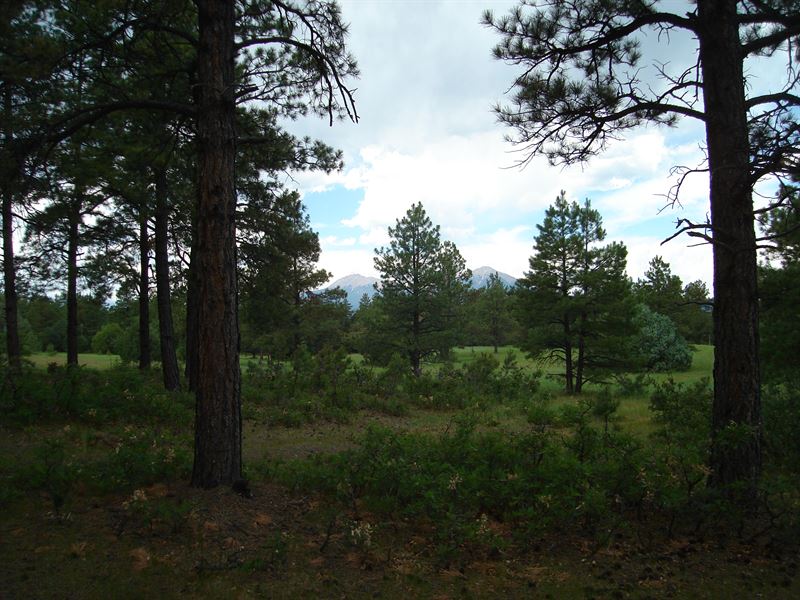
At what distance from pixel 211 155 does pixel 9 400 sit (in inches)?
243

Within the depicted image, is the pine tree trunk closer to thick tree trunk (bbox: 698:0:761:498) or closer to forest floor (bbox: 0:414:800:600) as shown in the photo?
thick tree trunk (bbox: 698:0:761:498)

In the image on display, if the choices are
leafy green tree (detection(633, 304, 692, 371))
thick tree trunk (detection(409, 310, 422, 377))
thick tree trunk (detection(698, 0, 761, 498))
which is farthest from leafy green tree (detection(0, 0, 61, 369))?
leafy green tree (detection(633, 304, 692, 371))

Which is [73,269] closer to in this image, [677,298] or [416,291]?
[416,291]

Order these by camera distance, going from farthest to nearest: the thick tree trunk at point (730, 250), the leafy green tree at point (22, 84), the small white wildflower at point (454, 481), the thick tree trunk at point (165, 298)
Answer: the thick tree trunk at point (165, 298)
the thick tree trunk at point (730, 250)
the leafy green tree at point (22, 84)
the small white wildflower at point (454, 481)

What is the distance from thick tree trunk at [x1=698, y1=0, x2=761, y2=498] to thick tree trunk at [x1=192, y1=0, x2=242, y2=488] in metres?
4.62

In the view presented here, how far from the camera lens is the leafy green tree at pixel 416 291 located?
97.4 ft

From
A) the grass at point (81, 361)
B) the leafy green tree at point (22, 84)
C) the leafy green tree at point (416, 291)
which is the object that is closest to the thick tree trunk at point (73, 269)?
the grass at point (81, 361)

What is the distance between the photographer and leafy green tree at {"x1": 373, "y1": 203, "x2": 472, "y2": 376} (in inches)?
1169

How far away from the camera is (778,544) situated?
13.0 ft

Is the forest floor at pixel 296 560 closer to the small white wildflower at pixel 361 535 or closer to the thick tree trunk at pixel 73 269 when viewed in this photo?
the small white wildflower at pixel 361 535

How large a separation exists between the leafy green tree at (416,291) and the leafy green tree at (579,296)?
685cm

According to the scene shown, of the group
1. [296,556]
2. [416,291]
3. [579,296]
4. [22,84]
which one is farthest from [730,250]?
[416,291]

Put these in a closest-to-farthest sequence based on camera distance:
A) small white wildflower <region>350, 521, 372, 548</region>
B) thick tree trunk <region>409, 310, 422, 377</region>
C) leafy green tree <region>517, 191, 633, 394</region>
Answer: small white wildflower <region>350, 521, 372, 548</region> < leafy green tree <region>517, 191, 633, 394</region> < thick tree trunk <region>409, 310, 422, 377</region>

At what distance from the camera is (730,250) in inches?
183
